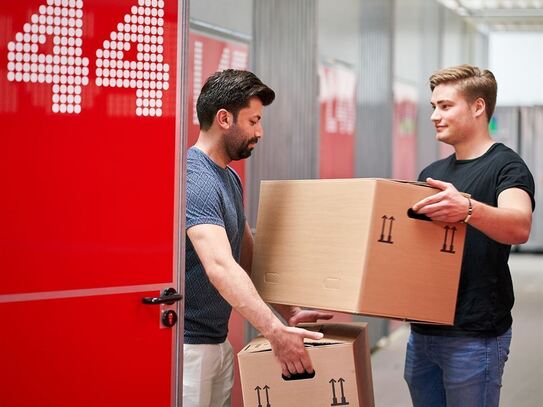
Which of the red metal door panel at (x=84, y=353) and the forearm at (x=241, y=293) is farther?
the forearm at (x=241, y=293)

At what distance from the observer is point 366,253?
2230 mm

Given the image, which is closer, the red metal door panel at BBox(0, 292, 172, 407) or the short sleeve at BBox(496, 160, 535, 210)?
the red metal door panel at BBox(0, 292, 172, 407)

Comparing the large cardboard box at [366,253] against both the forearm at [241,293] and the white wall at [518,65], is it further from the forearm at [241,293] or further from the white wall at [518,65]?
the white wall at [518,65]

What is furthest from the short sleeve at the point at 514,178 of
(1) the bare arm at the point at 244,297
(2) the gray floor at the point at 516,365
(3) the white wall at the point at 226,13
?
(2) the gray floor at the point at 516,365

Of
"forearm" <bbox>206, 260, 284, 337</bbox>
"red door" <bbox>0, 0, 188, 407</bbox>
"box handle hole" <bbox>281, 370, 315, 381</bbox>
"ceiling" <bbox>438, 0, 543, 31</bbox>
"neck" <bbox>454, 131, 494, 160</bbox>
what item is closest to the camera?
"red door" <bbox>0, 0, 188, 407</bbox>

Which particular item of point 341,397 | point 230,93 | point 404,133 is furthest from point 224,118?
point 404,133

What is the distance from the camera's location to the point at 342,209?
7.59 ft

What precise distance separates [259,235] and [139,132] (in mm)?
523

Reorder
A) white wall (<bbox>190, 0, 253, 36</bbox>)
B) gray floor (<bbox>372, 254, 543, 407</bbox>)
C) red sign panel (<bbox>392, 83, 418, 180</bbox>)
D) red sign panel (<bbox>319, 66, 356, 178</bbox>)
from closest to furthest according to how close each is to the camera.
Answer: white wall (<bbox>190, 0, 253, 36</bbox>)
gray floor (<bbox>372, 254, 543, 407</bbox>)
red sign panel (<bbox>319, 66, 356, 178</bbox>)
red sign panel (<bbox>392, 83, 418, 180</bbox>)

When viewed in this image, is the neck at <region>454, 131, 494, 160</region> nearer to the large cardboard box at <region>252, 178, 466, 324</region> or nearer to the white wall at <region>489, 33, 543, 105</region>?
the large cardboard box at <region>252, 178, 466, 324</region>

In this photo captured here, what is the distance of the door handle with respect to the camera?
2333 millimetres

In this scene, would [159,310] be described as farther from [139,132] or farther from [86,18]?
[86,18]

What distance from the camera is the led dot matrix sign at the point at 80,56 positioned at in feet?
6.82

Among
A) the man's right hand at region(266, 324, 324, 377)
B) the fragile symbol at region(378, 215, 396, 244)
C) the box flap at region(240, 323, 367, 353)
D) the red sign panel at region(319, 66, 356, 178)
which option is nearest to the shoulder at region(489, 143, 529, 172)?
the fragile symbol at region(378, 215, 396, 244)
